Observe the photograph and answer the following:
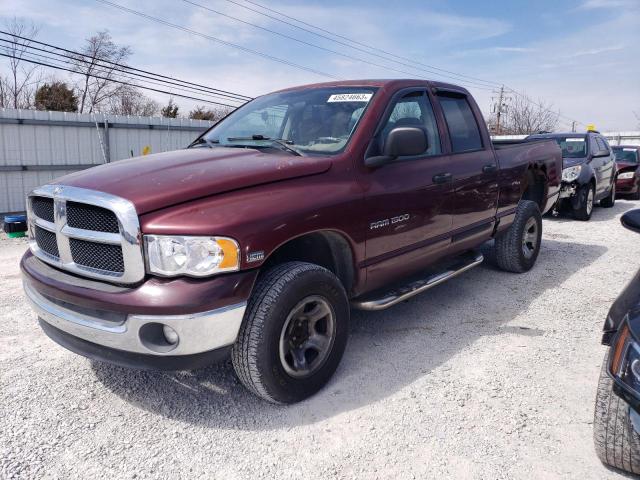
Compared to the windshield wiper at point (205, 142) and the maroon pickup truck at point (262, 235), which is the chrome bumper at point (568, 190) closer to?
the maroon pickup truck at point (262, 235)

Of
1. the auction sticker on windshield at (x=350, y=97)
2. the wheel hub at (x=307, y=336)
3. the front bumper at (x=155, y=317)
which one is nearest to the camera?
the front bumper at (x=155, y=317)

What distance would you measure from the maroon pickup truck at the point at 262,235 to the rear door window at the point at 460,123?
8 cm

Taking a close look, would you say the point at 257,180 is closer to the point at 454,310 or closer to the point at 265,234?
the point at 265,234

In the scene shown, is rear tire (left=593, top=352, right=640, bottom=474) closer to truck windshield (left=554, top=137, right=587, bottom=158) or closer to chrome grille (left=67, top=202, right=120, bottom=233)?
chrome grille (left=67, top=202, right=120, bottom=233)

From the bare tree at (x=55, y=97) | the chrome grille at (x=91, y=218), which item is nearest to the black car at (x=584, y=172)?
the chrome grille at (x=91, y=218)

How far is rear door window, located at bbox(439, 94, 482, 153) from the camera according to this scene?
420cm

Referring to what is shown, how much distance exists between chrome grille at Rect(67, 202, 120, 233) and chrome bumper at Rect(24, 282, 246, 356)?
44 centimetres

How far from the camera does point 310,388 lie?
2.86 meters

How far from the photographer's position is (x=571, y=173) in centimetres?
928

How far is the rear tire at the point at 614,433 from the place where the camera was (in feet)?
7.02

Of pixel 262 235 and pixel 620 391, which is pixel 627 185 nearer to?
pixel 620 391

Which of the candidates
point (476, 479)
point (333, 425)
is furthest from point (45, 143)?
point (476, 479)

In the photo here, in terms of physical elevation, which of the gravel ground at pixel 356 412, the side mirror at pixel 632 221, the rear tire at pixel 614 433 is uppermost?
the side mirror at pixel 632 221

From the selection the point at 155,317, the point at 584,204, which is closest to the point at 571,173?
the point at 584,204
